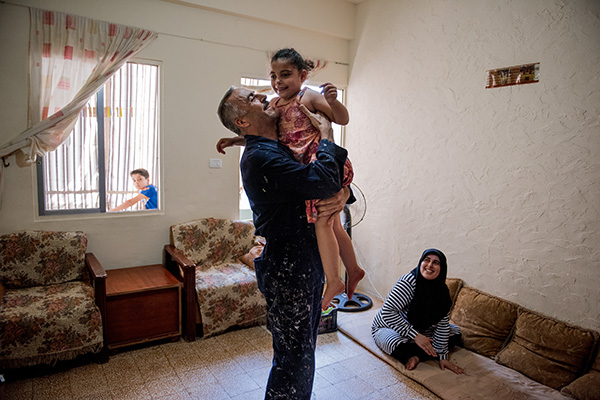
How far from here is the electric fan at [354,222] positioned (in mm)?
3672

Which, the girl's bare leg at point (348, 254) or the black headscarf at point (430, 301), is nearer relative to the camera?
the girl's bare leg at point (348, 254)

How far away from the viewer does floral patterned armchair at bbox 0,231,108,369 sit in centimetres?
271

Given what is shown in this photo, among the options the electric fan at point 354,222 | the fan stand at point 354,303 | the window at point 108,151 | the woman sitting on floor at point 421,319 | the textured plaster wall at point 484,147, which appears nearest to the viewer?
the textured plaster wall at point 484,147

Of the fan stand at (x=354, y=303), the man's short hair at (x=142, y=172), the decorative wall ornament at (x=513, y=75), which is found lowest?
the fan stand at (x=354, y=303)

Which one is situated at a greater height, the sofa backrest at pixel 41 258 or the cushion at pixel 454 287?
the sofa backrest at pixel 41 258

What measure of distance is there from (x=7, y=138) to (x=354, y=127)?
10.5ft

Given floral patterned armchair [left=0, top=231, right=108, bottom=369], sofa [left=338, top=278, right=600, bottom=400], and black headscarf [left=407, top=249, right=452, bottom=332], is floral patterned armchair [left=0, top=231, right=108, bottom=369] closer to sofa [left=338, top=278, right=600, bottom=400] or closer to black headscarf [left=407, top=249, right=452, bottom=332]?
sofa [left=338, top=278, right=600, bottom=400]

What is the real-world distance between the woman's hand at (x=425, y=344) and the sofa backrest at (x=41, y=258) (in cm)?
263

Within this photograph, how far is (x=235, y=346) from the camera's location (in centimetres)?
338

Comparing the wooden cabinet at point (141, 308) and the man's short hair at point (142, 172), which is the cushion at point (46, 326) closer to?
the wooden cabinet at point (141, 308)

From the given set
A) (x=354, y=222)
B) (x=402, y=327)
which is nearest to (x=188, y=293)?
(x=354, y=222)

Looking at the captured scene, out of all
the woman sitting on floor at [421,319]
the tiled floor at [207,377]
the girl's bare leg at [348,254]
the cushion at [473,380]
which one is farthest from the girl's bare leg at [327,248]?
the woman sitting on floor at [421,319]

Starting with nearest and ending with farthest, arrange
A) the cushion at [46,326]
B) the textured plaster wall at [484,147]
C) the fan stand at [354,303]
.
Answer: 1. the cushion at [46,326]
2. the textured plaster wall at [484,147]
3. the fan stand at [354,303]

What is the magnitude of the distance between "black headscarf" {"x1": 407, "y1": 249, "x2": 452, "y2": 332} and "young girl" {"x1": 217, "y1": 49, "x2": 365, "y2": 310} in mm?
1648
